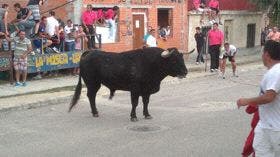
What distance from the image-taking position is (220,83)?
16.7 m

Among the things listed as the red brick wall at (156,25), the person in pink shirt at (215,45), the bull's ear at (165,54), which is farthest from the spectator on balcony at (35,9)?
the bull's ear at (165,54)

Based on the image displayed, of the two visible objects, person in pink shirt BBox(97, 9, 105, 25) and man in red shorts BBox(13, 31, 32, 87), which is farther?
person in pink shirt BBox(97, 9, 105, 25)

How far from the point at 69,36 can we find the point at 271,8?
16.3 meters

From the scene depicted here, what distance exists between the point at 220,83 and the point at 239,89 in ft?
5.23

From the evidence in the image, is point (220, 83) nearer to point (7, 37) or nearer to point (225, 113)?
point (225, 113)

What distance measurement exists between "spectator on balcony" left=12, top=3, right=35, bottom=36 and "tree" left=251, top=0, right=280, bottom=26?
16.3m

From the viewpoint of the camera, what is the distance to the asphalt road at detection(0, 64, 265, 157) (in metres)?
7.90

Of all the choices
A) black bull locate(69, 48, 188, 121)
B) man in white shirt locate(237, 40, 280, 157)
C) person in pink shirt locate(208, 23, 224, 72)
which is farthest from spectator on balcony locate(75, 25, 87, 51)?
man in white shirt locate(237, 40, 280, 157)

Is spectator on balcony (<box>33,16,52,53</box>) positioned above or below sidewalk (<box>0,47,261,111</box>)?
above

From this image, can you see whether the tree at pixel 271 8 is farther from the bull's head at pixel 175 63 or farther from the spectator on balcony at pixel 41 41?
the bull's head at pixel 175 63

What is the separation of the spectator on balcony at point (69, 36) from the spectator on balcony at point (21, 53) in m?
2.68

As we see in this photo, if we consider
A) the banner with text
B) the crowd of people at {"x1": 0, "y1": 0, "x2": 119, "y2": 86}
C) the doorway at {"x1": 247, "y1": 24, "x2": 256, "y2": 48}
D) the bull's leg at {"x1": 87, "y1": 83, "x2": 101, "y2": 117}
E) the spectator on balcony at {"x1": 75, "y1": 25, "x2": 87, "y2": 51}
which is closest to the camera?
the bull's leg at {"x1": 87, "y1": 83, "x2": 101, "y2": 117}

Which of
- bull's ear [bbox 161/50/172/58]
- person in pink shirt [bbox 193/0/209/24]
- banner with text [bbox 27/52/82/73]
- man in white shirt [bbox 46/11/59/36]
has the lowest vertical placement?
banner with text [bbox 27/52/82/73]

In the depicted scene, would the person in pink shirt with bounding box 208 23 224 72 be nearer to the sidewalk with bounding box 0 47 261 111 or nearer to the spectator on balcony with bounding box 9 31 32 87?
the sidewalk with bounding box 0 47 261 111
